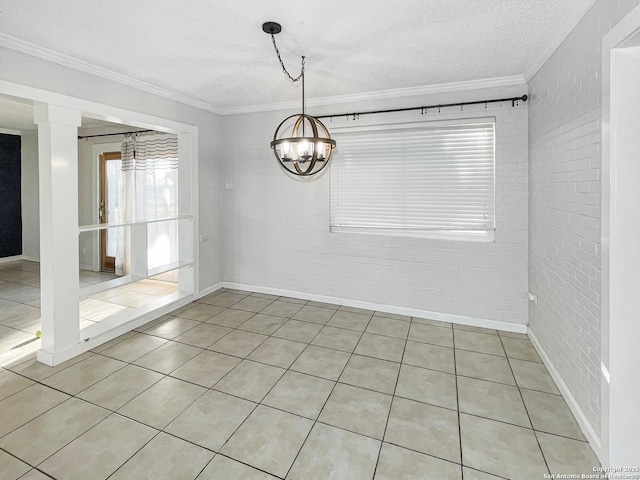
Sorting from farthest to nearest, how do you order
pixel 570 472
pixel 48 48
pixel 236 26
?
pixel 48 48 → pixel 236 26 → pixel 570 472

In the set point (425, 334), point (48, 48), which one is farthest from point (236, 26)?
point (425, 334)

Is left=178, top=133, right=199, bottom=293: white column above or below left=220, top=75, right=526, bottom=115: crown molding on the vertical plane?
below

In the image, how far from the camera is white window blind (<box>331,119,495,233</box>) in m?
3.57

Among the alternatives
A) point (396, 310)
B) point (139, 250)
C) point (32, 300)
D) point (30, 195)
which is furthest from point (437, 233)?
point (30, 195)

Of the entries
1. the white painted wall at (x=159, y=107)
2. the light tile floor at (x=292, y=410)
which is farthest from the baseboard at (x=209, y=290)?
the light tile floor at (x=292, y=410)

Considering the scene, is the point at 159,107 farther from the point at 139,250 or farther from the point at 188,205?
the point at 139,250

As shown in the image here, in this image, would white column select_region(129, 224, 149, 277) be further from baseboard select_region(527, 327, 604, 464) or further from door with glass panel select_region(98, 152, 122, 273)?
baseboard select_region(527, 327, 604, 464)

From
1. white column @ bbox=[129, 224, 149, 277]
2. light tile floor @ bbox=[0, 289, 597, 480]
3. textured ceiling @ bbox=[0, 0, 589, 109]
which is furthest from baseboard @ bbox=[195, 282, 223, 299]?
textured ceiling @ bbox=[0, 0, 589, 109]

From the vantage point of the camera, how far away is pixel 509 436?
200 cm

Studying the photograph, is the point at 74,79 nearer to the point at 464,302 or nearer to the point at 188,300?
the point at 188,300

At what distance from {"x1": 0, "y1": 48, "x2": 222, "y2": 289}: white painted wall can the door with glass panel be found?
2.22 m

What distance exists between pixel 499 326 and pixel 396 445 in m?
2.22

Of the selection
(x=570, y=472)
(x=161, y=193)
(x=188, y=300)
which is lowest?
(x=570, y=472)

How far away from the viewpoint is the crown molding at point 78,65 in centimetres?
251
